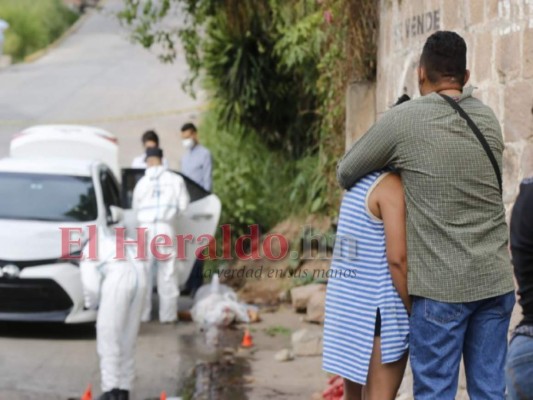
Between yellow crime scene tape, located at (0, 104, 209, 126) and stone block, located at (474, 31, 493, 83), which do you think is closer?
stone block, located at (474, 31, 493, 83)

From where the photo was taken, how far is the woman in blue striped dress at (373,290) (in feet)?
13.3

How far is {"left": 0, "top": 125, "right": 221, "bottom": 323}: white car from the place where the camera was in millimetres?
9703

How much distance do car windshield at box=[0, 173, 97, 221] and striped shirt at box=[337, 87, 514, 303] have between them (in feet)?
22.8

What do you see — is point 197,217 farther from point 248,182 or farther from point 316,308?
point 248,182

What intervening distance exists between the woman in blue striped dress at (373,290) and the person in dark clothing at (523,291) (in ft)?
1.43

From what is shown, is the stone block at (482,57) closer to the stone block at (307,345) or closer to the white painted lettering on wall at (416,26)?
the white painted lettering on wall at (416,26)

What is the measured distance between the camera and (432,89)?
4145 millimetres

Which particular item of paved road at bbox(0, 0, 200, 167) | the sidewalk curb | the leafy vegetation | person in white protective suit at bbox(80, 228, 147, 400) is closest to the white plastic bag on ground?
the leafy vegetation

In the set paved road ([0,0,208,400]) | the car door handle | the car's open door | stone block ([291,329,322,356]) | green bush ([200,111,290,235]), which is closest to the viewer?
paved road ([0,0,208,400])

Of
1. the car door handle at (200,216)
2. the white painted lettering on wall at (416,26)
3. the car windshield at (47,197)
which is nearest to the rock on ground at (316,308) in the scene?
the car door handle at (200,216)

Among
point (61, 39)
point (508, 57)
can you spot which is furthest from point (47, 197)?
point (61, 39)

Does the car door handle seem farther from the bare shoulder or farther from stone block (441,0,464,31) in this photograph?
the bare shoulder

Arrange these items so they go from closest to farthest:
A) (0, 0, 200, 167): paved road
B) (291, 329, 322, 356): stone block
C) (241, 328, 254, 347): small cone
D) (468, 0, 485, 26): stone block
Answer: (468, 0, 485, 26): stone block < (291, 329, 322, 356): stone block < (241, 328, 254, 347): small cone < (0, 0, 200, 167): paved road

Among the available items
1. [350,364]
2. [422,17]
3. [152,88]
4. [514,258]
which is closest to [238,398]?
[422,17]
